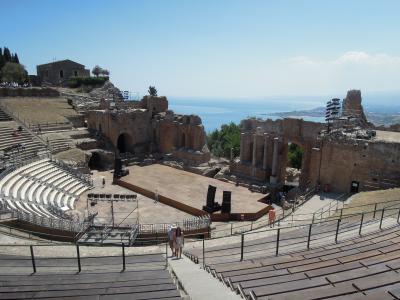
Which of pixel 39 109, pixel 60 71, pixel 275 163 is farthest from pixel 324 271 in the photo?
pixel 60 71

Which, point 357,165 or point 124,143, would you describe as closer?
point 357,165

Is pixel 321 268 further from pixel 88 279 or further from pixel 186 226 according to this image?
pixel 186 226

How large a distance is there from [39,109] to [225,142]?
3380 centimetres

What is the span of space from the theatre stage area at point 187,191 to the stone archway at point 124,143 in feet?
23.1

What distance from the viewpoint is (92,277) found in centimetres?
910

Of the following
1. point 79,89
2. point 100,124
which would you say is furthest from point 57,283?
point 79,89

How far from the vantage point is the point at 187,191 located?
27688 mm

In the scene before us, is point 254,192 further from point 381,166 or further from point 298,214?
point 381,166

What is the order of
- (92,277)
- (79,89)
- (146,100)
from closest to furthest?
1. (92,277)
2. (146,100)
3. (79,89)

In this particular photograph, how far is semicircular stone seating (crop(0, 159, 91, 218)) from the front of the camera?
19.6 metres

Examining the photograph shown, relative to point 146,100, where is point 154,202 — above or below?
below

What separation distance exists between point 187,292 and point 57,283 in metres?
3.29

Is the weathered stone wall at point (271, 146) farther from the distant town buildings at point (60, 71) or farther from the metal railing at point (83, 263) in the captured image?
the distant town buildings at point (60, 71)

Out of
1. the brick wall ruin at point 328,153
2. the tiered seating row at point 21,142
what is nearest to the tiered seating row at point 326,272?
the brick wall ruin at point 328,153
